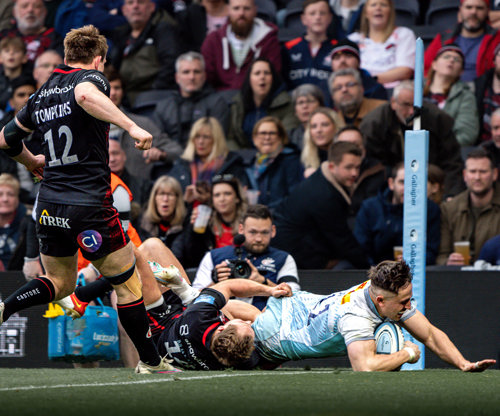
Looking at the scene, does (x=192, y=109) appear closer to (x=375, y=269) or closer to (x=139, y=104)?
(x=139, y=104)

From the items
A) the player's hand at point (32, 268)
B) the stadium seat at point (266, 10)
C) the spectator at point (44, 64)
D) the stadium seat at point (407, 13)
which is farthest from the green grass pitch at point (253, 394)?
the stadium seat at point (266, 10)

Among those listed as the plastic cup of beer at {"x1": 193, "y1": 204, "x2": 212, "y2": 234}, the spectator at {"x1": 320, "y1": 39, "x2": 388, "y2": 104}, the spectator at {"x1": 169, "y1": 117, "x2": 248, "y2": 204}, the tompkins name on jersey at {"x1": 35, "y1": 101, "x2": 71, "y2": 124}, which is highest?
the spectator at {"x1": 320, "y1": 39, "x2": 388, "y2": 104}

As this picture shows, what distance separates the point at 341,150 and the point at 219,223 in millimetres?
1388

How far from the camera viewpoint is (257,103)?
10.1m

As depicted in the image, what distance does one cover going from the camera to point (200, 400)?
4008 millimetres

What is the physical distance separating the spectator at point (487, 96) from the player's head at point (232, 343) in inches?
184

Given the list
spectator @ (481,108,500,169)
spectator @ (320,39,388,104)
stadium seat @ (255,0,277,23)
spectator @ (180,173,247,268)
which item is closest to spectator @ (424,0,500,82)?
spectator @ (320,39,388,104)

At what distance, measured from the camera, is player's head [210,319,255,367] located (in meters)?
5.74

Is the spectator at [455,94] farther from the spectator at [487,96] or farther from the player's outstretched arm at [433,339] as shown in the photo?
the player's outstretched arm at [433,339]

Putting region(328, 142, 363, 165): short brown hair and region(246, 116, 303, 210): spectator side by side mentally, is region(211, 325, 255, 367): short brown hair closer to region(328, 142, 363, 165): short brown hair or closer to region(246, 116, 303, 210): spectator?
region(328, 142, 363, 165): short brown hair

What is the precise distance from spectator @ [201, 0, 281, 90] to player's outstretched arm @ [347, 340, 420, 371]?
5.49 meters

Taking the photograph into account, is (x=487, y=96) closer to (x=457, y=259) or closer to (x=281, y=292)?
(x=457, y=259)

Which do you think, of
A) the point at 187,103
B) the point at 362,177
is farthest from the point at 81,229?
the point at 187,103

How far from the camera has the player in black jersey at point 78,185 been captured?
16.3 feet
